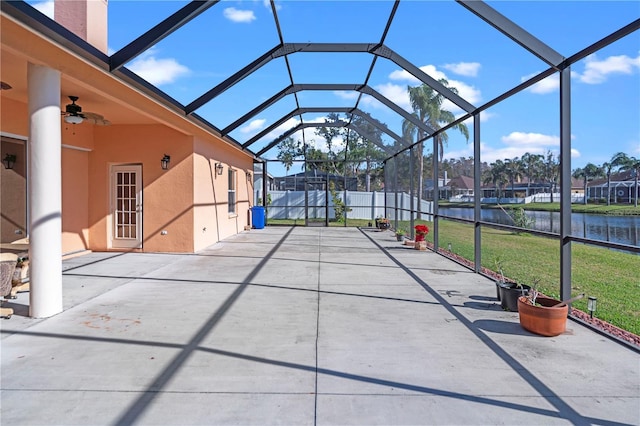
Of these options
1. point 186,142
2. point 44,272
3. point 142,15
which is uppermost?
point 142,15

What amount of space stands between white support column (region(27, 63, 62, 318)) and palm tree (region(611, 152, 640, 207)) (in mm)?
5790

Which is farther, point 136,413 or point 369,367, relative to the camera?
point 369,367

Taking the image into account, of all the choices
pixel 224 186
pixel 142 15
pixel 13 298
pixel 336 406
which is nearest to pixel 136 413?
pixel 336 406

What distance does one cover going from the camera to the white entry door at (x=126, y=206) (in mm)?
8523

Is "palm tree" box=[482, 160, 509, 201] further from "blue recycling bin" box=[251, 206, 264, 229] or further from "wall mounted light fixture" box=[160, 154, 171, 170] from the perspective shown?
"wall mounted light fixture" box=[160, 154, 171, 170]

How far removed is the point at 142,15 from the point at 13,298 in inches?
154

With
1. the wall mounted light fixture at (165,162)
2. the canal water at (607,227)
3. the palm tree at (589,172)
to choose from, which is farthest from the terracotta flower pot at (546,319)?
the wall mounted light fixture at (165,162)

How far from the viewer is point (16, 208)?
6.39m

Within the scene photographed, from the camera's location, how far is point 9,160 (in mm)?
6152

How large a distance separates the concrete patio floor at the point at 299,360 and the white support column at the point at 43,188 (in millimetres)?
355

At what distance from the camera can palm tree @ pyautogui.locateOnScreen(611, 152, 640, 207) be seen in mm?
3774

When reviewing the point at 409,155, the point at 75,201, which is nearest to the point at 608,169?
the point at 409,155

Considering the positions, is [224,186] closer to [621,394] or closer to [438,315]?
[438,315]

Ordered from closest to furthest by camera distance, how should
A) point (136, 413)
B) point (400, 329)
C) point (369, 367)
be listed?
1. point (136, 413)
2. point (369, 367)
3. point (400, 329)
